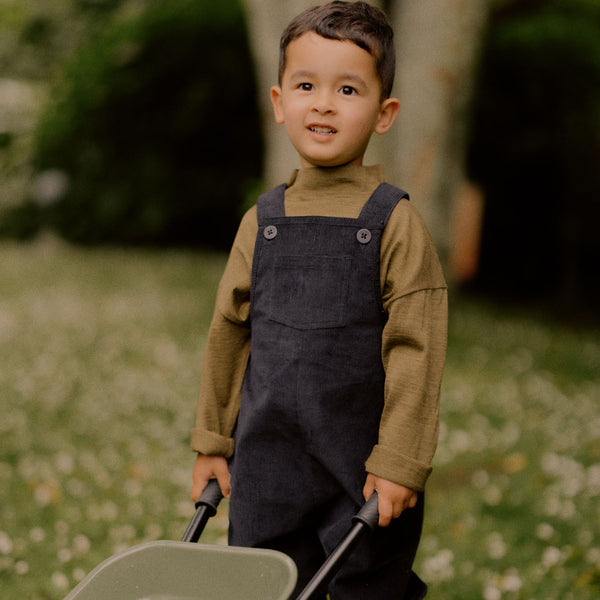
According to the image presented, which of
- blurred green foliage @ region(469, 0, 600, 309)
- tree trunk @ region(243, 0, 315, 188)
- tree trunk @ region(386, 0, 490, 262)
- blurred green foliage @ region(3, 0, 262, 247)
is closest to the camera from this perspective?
tree trunk @ region(243, 0, 315, 188)

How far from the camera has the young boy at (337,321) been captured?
219cm

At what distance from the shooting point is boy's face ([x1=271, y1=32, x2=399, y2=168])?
2.18 metres

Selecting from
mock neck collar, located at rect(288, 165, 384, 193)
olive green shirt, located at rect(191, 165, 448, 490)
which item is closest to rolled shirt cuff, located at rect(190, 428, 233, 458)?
olive green shirt, located at rect(191, 165, 448, 490)

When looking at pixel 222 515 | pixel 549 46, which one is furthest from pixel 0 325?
pixel 549 46

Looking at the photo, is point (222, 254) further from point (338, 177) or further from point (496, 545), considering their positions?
point (338, 177)

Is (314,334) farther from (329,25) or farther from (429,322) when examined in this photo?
(329,25)

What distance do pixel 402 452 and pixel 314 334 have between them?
0.38 m

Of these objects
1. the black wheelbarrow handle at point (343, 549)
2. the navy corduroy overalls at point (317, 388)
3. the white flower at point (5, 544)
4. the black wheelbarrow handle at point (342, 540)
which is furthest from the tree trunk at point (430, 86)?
the black wheelbarrow handle at point (343, 549)

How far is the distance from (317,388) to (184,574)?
579 mm

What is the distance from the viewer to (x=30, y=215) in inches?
618

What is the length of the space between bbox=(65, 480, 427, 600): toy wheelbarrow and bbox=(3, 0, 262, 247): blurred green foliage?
1154 centimetres

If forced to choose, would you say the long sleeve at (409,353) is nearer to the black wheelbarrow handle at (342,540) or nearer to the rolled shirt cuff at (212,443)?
the black wheelbarrow handle at (342,540)

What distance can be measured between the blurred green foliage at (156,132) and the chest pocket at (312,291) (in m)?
11.2

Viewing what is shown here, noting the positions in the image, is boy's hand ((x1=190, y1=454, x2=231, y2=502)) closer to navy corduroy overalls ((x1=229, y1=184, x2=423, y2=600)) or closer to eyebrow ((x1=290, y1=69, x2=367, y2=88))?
navy corduroy overalls ((x1=229, y1=184, x2=423, y2=600))
